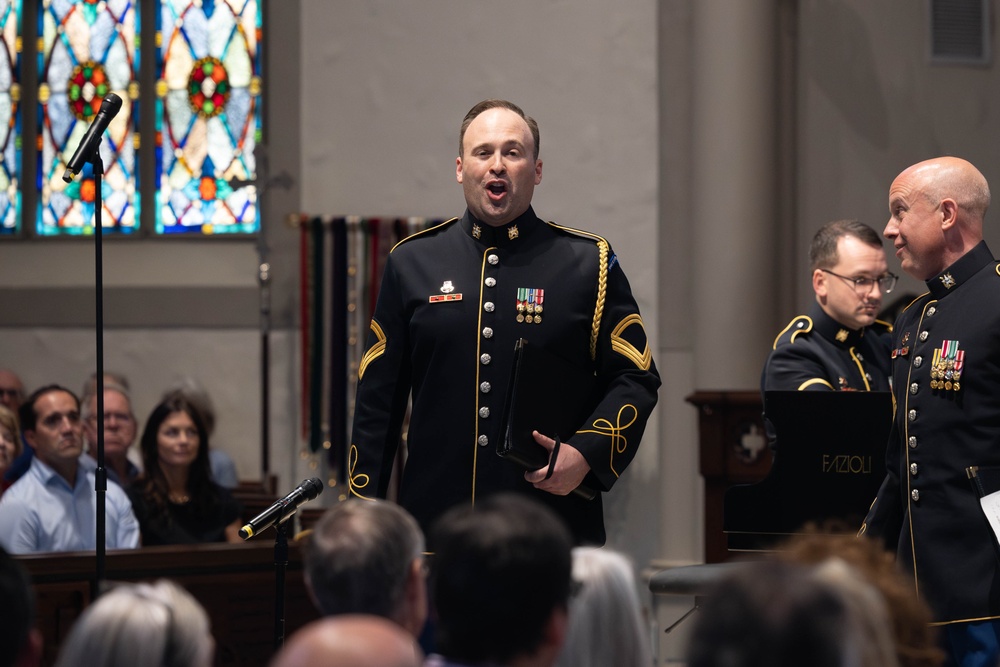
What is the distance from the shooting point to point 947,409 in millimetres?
3340

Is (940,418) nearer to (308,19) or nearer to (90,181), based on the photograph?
(308,19)

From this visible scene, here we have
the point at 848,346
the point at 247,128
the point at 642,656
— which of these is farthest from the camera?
the point at 247,128

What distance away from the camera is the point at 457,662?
185cm

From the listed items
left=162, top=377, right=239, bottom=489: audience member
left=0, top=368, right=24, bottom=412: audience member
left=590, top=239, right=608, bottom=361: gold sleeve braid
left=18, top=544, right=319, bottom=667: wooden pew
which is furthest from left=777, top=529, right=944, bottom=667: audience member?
left=0, top=368, right=24, bottom=412: audience member

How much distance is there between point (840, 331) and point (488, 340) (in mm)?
1857

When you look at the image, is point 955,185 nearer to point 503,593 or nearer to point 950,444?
point 950,444

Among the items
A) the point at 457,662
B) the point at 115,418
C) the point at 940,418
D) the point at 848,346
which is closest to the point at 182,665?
the point at 457,662

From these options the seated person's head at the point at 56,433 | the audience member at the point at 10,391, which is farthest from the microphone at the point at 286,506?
the audience member at the point at 10,391

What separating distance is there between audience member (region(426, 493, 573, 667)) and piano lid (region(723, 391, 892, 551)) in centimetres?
261

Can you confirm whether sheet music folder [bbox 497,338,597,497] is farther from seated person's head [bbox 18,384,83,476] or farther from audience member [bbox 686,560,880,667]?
seated person's head [bbox 18,384,83,476]

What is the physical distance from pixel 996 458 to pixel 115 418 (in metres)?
4.29

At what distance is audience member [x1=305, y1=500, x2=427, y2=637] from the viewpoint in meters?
2.12

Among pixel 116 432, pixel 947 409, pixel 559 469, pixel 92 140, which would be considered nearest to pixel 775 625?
pixel 559 469

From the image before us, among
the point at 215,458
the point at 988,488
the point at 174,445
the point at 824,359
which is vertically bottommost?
the point at 215,458
